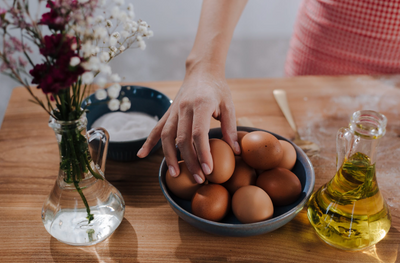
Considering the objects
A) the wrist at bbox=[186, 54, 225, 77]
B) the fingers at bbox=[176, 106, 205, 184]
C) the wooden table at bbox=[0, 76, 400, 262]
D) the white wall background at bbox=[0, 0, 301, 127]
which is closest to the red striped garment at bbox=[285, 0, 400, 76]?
the wooden table at bbox=[0, 76, 400, 262]

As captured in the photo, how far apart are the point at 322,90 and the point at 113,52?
2.45 ft

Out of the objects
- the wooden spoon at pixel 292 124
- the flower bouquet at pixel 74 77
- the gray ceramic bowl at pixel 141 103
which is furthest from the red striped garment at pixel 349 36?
the flower bouquet at pixel 74 77

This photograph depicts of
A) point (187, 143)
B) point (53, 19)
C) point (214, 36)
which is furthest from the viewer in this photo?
point (214, 36)

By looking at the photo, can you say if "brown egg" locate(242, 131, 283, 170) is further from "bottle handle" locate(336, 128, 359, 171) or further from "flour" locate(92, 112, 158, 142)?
"flour" locate(92, 112, 158, 142)

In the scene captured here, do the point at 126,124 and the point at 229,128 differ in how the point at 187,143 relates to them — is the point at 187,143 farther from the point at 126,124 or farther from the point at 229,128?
the point at 126,124

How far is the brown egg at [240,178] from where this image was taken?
0.60 metres

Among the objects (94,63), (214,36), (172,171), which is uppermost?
(94,63)

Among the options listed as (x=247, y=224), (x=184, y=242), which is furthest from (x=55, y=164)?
(x=247, y=224)

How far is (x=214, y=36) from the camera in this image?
2.73 feet

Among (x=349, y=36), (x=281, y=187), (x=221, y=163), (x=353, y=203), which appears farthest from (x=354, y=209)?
(x=349, y=36)

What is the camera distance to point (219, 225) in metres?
0.51

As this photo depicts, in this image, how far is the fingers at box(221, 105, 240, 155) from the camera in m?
0.64

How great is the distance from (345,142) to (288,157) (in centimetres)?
14

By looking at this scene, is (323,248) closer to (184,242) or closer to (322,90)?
(184,242)
